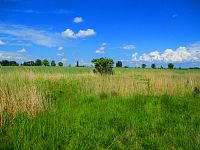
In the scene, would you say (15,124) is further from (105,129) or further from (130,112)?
(130,112)

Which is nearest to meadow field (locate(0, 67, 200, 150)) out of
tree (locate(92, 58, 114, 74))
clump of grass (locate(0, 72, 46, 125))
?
clump of grass (locate(0, 72, 46, 125))

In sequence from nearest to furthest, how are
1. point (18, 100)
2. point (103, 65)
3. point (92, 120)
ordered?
point (92, 120)
point (18, 100)
point (103, 65)

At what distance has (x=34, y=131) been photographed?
5391 millimetres

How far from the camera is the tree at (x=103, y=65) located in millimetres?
23872

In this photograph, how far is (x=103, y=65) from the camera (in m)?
24.4

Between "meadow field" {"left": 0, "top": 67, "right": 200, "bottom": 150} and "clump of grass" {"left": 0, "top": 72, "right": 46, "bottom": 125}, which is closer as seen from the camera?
"meadow field" {"left": 0, "top": 67, "right": 200, "bottom": 150}

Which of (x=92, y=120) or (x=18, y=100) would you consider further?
(x=18, y=100)

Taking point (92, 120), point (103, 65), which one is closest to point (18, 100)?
point (92, 120)

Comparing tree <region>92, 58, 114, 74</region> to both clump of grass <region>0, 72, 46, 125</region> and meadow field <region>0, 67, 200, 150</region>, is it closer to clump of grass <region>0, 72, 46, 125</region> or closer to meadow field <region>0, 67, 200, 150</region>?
meadow field <region>0, 67, 200, 150</region>

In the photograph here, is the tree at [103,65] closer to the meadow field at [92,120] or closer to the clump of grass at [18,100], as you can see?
the meadow field at [92,120]

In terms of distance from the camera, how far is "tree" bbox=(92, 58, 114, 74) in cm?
2387

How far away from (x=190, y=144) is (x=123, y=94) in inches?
206

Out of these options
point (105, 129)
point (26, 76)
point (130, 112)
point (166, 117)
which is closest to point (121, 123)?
point (105, 129)

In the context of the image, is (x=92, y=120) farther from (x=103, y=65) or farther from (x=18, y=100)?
(x=103, y=65)
